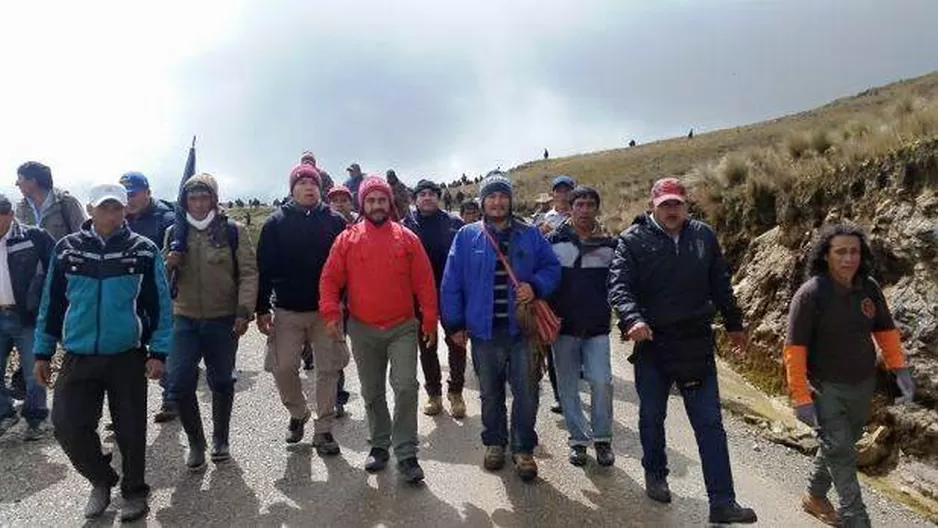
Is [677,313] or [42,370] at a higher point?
[677,313]

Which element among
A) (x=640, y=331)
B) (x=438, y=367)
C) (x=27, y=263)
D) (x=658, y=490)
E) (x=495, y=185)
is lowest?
(x=658, y=490)

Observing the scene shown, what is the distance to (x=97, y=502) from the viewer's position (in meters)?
4.74

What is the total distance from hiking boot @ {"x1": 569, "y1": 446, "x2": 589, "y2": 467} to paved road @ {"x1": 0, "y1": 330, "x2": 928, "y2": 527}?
83mm

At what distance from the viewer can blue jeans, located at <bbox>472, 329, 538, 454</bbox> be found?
211 inches

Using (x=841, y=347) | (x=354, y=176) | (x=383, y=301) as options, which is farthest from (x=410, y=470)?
(x=354, y=176)

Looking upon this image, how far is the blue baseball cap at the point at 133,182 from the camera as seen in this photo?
21.0ft

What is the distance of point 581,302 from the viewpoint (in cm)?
570

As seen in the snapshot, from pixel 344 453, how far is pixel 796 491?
384 centimetres

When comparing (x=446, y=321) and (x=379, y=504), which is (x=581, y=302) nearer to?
(x=446, y=321)

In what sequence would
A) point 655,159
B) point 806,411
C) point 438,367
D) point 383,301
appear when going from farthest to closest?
point 655,159 → point 438,367 → point 383,301 → point 806,411

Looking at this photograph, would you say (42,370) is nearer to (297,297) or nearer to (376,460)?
(297,297)

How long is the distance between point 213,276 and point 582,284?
10.1ft

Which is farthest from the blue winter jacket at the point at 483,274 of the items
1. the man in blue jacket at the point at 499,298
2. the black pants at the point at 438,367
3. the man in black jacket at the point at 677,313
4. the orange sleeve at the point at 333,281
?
the black pants at the point at 438,367

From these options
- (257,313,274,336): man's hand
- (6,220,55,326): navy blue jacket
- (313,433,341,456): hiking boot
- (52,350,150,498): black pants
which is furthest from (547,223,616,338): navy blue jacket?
(6,220,55,326): navy blue jacket
